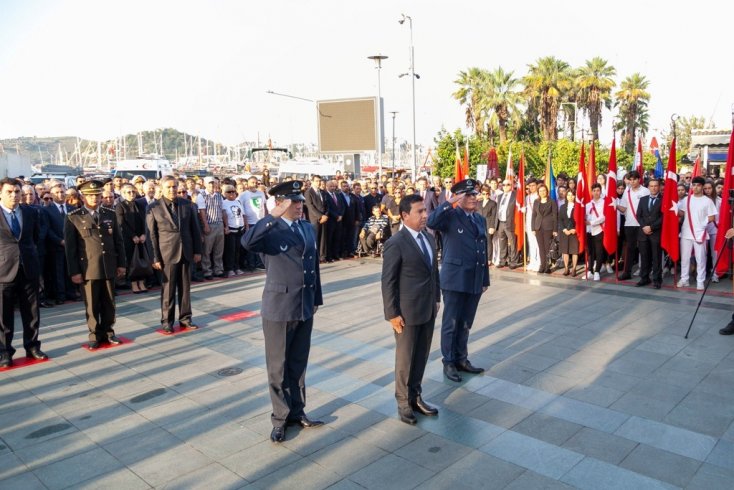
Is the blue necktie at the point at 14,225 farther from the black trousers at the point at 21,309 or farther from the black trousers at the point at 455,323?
the black trousers at the point at 455,323

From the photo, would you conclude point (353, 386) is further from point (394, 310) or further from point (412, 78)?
point (412, 78)

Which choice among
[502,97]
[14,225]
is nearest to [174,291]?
[14,225]

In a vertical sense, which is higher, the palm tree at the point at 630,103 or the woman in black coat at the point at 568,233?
the palm tree at the point at 630,103

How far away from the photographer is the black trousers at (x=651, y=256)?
1027cm

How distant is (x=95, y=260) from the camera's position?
714 cm

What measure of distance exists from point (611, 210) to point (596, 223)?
0.47m

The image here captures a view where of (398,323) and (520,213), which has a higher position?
(520,213)

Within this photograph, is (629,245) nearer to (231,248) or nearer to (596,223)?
(596,223)

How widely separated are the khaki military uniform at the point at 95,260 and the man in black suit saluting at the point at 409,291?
4.15 metres

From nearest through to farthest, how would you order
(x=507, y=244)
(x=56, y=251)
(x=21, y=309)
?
(x=21, y=309) → (x=56, y=251) → (x=507, y=244)

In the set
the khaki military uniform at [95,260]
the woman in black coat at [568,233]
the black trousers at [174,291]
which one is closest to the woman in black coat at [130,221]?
the black trousers at [174,291]

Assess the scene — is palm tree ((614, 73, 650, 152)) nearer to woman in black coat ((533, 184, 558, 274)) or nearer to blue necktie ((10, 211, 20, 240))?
woman in black coat ((533, 184, 558, 274))

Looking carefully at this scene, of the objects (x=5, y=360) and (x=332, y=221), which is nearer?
(x=5, y=360)

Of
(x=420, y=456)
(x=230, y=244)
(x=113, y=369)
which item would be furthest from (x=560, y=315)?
(x=230, y=244)
